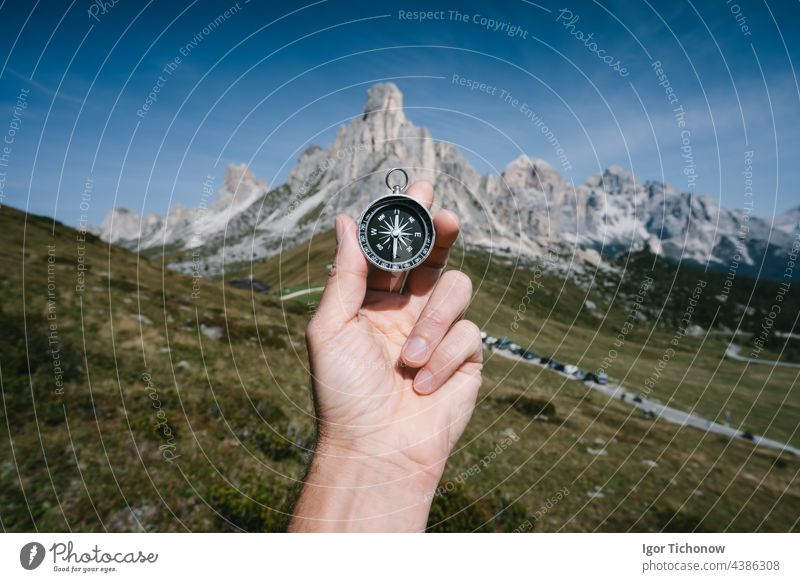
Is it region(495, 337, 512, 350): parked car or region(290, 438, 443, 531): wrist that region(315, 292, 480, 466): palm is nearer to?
region(290, 438, 443, 531): wrist

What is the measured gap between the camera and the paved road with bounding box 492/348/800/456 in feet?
185

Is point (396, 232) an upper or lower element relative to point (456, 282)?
upper

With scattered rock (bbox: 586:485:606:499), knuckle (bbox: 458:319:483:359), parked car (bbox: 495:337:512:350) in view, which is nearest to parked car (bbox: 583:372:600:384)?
parked car (bbox: 495:337:512:350)

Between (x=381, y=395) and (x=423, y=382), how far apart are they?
0.77 m

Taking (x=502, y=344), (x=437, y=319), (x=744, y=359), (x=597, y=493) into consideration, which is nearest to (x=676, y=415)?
(x=502, y=344)

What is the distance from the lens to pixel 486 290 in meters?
107

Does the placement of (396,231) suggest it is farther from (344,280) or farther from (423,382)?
(423,382)

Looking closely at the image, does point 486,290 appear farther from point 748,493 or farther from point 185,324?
point 185,324

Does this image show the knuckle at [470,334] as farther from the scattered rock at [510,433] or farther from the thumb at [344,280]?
the scattered rock at [510,433]

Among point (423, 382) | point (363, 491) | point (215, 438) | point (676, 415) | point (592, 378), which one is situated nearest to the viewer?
point (363, 491)

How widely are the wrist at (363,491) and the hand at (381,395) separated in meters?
0.01

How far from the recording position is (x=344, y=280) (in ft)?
18.9
